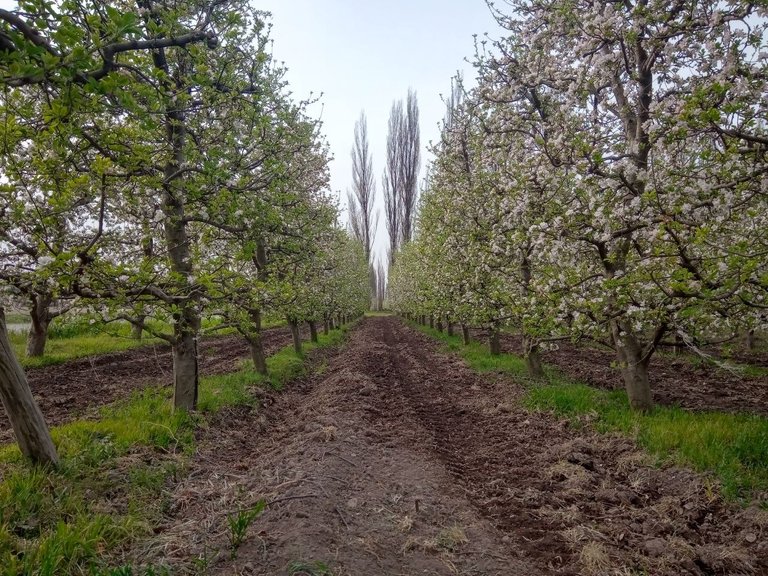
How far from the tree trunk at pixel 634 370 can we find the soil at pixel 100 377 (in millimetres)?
7815

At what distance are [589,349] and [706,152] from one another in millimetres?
15857

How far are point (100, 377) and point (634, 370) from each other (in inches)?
548

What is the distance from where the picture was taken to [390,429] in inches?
349

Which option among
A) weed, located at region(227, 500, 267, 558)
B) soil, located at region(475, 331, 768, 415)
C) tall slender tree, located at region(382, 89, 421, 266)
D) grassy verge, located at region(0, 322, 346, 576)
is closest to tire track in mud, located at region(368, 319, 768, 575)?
soil, located at region(475, 331, 768, 415)

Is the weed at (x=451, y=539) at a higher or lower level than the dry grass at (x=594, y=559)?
higher

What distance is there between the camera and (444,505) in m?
5.79

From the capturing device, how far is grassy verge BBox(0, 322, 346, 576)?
162 inches

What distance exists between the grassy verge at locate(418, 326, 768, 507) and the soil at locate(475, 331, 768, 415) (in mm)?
813

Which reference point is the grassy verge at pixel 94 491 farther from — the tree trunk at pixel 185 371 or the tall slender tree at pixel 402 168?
the tall slender tree at pixel 402 168

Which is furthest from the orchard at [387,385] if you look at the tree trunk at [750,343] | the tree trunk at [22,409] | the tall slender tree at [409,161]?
the tall slender tree at [409,161]

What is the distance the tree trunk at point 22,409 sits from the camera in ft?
17.0

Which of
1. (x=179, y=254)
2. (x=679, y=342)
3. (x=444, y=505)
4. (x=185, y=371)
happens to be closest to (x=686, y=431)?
(x=679, y=342)

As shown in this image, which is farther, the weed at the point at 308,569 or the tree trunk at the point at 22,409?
the tree trunk at the point at 22,409

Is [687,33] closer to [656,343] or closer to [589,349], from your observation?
[656,343]
